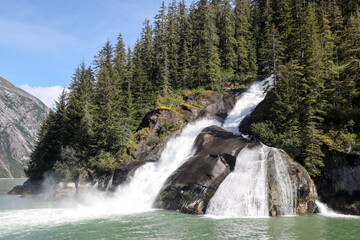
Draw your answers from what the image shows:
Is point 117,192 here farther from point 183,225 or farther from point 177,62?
point 177,62

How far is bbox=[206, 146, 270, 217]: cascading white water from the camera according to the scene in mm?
20516

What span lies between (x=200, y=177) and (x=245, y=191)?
14.6 feet

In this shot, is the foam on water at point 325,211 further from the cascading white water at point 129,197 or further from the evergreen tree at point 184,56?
the evergreen tree at point 184,56

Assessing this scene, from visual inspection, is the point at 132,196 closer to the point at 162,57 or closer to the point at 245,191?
the point at 245,191

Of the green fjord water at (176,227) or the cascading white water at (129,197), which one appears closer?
the green fjord water at (176,227)

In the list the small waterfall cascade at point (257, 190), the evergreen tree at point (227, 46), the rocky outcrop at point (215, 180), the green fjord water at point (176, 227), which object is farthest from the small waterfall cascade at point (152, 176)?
the evergreen tree at point (227, 46)

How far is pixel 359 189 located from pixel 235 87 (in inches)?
1247

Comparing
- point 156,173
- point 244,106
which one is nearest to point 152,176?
point 156,173

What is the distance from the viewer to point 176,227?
17266mm

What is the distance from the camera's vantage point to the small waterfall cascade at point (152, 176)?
27875 mm

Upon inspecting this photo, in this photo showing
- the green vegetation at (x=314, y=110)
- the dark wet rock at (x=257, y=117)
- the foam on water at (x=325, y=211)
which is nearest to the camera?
the foam on water at (x=325, y=211)

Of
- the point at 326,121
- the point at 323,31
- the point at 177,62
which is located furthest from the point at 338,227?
the point at 177,62

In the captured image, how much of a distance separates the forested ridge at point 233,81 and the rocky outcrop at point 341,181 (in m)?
0.90

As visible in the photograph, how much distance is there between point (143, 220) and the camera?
19875mm
